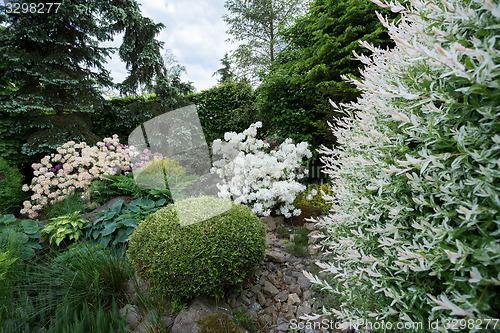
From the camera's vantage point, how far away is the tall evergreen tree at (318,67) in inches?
188

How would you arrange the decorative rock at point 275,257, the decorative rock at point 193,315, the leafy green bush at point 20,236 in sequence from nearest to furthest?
1. the decorative rock at point 193,315
2. the leafy green bush at point 20,236
3. the decorative rock at point 275,257

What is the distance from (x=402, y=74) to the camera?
1.05 metres

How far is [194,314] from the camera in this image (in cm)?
190

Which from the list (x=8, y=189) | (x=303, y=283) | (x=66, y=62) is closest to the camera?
(x=303, y=283)

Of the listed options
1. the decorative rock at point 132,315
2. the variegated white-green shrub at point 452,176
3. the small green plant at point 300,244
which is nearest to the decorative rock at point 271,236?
the small green plant at point 300,244

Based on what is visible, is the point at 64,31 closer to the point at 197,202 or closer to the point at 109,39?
the point at 109,39

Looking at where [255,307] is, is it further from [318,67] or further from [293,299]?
[318,67]

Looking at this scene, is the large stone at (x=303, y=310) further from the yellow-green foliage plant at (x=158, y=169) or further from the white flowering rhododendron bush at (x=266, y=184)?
the yellow-green foliage plant at (x=158, y=169)

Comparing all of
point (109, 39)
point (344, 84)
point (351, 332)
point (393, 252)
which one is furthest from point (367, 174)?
point (109, 39)

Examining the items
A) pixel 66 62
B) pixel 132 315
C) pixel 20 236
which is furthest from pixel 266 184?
pixel 66 62

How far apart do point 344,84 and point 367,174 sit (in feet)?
12.9

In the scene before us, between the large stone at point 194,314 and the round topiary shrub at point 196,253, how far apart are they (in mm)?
81

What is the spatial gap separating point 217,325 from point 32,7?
30.7 ft

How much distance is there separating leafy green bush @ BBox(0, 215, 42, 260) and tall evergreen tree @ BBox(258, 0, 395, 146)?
5158 millimetres
